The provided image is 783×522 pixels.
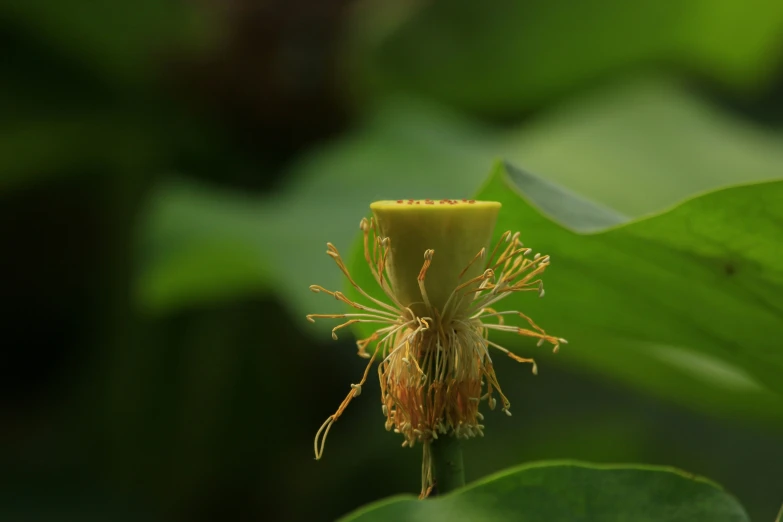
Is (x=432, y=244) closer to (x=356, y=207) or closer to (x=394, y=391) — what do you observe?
(x=394, y=391)

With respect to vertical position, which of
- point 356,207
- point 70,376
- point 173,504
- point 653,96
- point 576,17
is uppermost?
point 576,17

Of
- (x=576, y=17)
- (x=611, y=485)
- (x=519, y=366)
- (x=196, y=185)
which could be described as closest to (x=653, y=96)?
(x=576, y=17)

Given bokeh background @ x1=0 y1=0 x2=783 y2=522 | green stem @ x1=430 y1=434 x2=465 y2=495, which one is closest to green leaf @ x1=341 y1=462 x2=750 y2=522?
green stem @ x1=430 y1=434 x2=465 y2=495

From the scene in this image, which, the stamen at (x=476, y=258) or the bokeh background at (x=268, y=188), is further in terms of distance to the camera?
the bokeh background at (x=268, y=188)

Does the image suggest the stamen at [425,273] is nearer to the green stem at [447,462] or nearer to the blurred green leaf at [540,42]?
the green stem at [447,462]

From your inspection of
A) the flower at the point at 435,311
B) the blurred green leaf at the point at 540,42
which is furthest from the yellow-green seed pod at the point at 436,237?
the blurred green leaf at the point at 540,42

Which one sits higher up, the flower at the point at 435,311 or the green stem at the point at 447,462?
the flower at the point at 435,311

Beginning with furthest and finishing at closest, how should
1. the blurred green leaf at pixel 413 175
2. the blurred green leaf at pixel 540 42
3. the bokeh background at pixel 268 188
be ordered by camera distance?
the blurred green leaf at pixel 540 42 → the bokeh background at pixel 268 188 → the blurred green leaf at pixel 413 175
